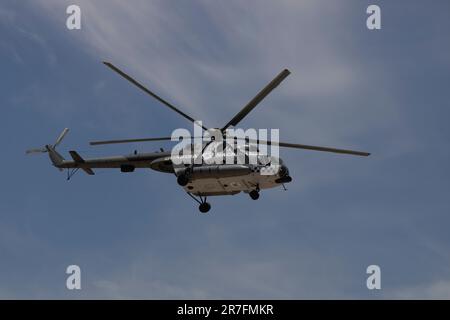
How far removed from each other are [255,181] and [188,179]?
189 inches

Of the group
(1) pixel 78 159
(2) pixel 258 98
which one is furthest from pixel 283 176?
(1) pixel 78 159

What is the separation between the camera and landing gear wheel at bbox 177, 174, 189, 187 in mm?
47219

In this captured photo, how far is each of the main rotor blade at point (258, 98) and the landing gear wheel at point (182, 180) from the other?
429 cm

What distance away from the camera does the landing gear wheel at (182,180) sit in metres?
47.2

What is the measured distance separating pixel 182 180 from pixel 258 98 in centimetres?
826

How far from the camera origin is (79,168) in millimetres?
56375

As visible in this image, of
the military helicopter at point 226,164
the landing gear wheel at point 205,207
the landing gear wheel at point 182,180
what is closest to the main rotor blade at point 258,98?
the military helicopter at point 226,164

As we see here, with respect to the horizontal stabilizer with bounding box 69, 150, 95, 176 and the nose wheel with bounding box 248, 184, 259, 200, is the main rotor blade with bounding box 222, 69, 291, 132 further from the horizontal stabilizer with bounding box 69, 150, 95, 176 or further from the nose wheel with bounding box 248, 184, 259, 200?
the horizontal stabilizer with bounding box 69, 150, 95, 176

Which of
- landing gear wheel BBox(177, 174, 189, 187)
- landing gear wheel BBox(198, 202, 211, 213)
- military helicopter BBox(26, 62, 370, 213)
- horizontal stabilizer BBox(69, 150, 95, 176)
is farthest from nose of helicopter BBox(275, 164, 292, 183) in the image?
horizontal stabilizer BBox(69, 150, 95, 176)

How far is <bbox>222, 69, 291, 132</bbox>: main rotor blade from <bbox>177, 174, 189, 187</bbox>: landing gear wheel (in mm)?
4290

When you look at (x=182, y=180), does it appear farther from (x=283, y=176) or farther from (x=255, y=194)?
(x=283, y=176)

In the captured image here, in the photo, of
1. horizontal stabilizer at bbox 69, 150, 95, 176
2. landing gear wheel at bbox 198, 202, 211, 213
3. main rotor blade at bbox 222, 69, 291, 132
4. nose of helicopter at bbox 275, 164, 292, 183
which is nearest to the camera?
main rotor blade at bbox 222, 69, 291, 132
